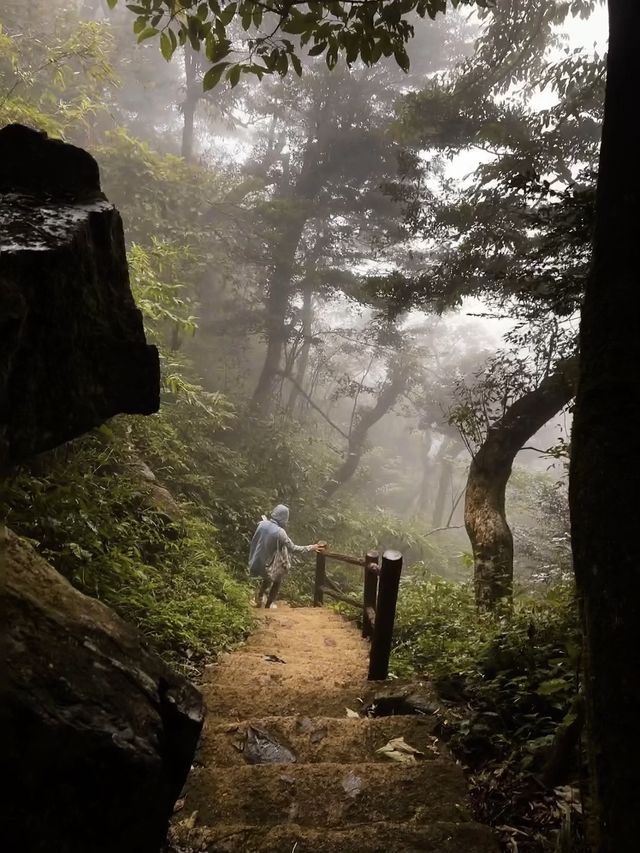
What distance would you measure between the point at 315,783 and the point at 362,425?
21.2 metres

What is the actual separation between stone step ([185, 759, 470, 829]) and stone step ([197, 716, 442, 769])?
0.34m

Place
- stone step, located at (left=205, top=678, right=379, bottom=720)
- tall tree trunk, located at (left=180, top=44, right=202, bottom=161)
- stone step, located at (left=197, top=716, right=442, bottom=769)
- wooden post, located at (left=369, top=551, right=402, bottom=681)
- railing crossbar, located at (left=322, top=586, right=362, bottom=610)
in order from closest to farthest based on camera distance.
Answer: stone step, located at (left=197, top=716, right=442, bottom=769)
stone step, located at (left=205, top=678, right=379, bottom=720)
wooden post, located at (left=369, top=551, right=402, bottom=681)
railing crossbar, located at (left=322, top=586, right=362, bottom=610)
tall tree trunk, located at (left=180, top=44, right=202, bottom=161)

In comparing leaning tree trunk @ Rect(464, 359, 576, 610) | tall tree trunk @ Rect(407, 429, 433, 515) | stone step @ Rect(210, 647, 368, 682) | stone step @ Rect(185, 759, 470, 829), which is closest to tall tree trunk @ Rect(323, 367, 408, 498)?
leaning tree trunk @ Rect(464, 359, 576, 610)

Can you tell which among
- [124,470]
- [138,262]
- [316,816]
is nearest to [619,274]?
[316,816]

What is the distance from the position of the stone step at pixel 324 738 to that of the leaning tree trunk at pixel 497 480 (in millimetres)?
3700

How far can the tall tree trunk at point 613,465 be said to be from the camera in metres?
1.63

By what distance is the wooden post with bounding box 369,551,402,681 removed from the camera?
4652 mm

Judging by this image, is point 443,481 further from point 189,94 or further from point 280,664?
point 280,664

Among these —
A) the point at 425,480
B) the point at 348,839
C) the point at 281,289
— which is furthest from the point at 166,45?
the point at 425,480

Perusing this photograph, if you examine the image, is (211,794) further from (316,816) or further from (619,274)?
(619,274)

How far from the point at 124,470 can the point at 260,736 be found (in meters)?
4.99

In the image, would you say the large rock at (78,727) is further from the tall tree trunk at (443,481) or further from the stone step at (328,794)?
the tall tree trunk at (443,481)

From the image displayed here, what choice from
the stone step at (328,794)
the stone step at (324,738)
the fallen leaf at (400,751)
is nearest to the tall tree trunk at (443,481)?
the stone step at (324,738)

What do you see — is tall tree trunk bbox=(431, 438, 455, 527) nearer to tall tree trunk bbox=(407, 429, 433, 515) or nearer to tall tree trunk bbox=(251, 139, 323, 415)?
tall tree trunk bbox=(407, 429, 433, 515)
